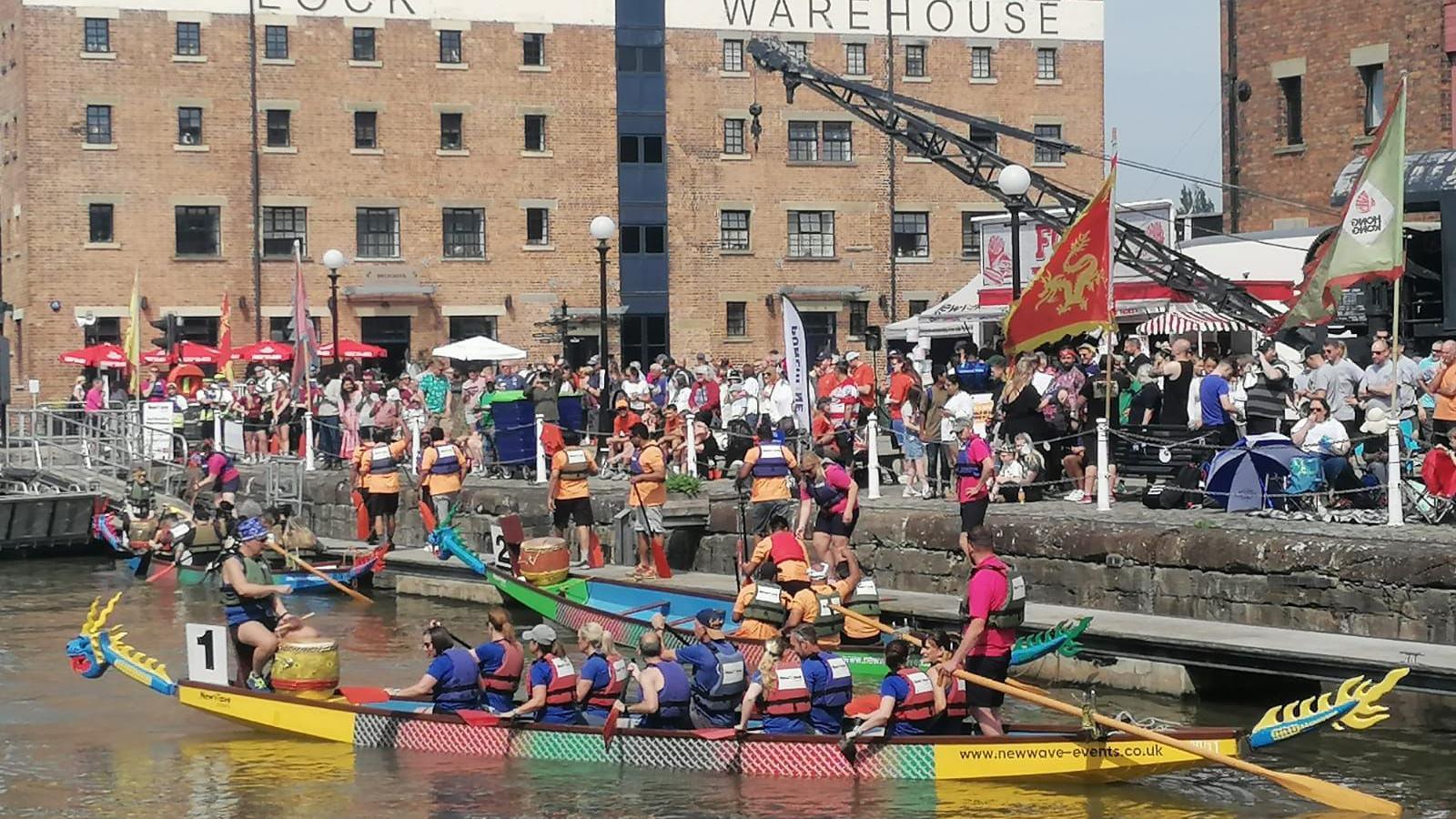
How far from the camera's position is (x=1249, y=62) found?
39969 mm

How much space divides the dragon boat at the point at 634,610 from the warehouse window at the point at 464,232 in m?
27.7

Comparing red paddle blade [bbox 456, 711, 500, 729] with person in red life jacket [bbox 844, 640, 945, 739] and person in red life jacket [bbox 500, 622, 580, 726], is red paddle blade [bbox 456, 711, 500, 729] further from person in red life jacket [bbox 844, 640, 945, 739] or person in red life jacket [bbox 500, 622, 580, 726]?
person in red life jacket [bbox 844, 640, 945, 739]

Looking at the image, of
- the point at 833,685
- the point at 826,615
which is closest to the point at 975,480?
the point at 826,615

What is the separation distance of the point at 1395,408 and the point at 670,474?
1181cm

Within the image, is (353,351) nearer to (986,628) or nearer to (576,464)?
(576,464)

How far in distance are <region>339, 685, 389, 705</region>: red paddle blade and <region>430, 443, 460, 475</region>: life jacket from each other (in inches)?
404

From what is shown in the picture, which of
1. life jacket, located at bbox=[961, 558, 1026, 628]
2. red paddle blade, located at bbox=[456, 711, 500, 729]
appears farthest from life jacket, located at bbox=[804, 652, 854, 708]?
red paddle blade, located at bbox=[456, 711, 500, 729]

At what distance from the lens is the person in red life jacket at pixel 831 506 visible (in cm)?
2245

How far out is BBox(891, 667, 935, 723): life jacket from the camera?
1617 cm

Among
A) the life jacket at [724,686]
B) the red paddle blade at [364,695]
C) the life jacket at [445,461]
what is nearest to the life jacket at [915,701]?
the life jacket at [724,686]

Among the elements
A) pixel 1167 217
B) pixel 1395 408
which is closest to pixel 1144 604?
pixel 1395 408

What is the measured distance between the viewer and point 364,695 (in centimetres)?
1905

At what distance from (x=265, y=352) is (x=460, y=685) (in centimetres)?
3028

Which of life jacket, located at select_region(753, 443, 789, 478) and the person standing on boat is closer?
the person standing on boat
